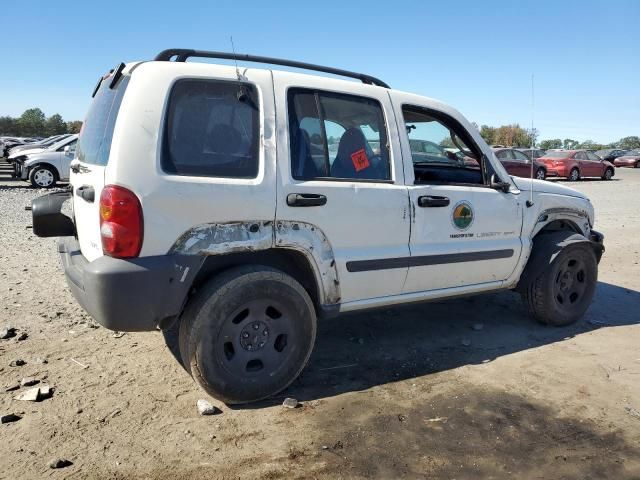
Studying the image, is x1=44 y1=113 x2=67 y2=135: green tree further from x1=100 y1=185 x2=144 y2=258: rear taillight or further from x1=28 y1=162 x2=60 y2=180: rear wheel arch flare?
x1=100 y1=185 x2=144 y2=258: rear taillight

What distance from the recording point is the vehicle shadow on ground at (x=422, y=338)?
3783mm

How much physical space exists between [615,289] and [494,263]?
2801mm

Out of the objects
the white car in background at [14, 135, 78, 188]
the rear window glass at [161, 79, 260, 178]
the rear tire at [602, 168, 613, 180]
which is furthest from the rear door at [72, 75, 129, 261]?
the rear tire at [602, 168, 613, 180]

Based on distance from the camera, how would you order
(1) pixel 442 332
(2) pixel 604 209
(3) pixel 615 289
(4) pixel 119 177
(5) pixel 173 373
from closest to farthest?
(4) pixel 119 177 < (5) pixel 173 373 < (1) pixel 442 332 < (3) pixel 615 289 < (2) pixel 604 209

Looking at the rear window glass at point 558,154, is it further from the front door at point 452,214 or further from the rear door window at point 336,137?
the rear door window at point 336,137

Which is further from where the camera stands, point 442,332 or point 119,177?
point 442,332

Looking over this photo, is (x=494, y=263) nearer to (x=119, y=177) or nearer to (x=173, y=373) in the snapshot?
(x=173, y=373)

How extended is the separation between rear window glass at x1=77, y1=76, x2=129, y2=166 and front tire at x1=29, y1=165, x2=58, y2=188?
43.0 feet

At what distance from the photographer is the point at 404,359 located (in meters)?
4.10

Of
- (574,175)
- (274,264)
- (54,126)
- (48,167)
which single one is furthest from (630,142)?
(274,264)

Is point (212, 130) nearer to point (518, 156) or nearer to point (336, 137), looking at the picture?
point (336, 137)

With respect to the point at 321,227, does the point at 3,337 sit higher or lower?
lower

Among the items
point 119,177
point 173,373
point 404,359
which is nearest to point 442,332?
point 404,359

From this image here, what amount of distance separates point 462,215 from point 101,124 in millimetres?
2635
